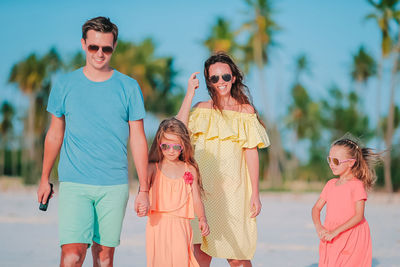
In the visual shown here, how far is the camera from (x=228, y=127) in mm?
5035

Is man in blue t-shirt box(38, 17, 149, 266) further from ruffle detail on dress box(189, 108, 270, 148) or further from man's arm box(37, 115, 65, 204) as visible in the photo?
ruffle detail on dress box(189, 108, 270, 148)

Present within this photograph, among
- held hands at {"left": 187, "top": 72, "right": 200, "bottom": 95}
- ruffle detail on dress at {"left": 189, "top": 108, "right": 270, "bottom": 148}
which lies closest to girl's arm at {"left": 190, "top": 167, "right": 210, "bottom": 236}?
ruffle detail on dress at {"left": 189, "top": 108, "right": 270, "bottom": 148}

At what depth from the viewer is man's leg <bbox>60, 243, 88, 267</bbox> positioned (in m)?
3.72

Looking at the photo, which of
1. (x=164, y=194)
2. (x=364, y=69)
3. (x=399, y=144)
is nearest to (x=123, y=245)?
(x=164, y=194)

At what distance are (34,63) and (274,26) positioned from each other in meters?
20.8

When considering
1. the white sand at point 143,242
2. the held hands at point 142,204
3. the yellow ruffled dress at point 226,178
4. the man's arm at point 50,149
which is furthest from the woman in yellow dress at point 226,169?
the white sand at point 143,242

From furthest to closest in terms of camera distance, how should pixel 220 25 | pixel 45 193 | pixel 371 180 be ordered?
pixel 220 25, pixel 371 180, pixel 45 193

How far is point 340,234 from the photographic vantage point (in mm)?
4676

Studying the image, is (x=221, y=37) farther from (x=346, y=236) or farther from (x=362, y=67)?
(x=346, y=236)

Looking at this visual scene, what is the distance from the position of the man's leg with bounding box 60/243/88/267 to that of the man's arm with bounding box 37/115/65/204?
45 cm

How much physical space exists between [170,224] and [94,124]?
1.10m

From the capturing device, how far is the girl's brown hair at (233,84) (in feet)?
17.3

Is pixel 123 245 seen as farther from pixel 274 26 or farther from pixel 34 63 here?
pixel 34 63

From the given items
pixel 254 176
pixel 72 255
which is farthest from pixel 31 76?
pixel 72 255
